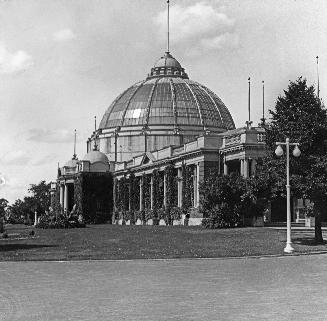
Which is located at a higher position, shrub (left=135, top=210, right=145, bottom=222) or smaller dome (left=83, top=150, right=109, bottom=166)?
smaller dome (left=83, top=150, right=109, bottom=166)

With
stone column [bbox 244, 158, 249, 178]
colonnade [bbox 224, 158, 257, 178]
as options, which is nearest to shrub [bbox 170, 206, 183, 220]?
colonnade [bbox 224, 158, 257, 178]

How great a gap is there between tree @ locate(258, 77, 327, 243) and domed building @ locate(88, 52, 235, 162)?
245ft

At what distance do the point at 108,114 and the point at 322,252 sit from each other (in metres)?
95.7

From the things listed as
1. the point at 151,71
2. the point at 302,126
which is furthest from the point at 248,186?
the point at 151,71

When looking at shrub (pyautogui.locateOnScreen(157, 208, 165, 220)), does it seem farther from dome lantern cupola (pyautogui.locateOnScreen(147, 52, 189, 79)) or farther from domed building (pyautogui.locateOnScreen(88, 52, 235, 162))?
dome lantern cupola (pyautogui.locateOnScreen(147, 52, 189, 79))

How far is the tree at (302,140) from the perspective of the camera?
40.3 m

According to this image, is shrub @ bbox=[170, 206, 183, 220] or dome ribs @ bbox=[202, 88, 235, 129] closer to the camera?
shrub @ bbox=[170, 206, 183, 220]

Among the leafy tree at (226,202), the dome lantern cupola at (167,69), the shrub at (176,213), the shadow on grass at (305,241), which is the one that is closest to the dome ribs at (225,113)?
the dome lantern cupola at (167,69)

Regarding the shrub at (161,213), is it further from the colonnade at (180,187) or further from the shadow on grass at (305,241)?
the shadow on grass at (305,241)

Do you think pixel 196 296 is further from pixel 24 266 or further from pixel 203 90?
pixel 203 90

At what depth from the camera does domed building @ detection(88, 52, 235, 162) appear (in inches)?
4724

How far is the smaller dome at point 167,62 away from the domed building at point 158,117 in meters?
5.32

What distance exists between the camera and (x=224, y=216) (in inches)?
2415

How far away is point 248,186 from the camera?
45375mm
